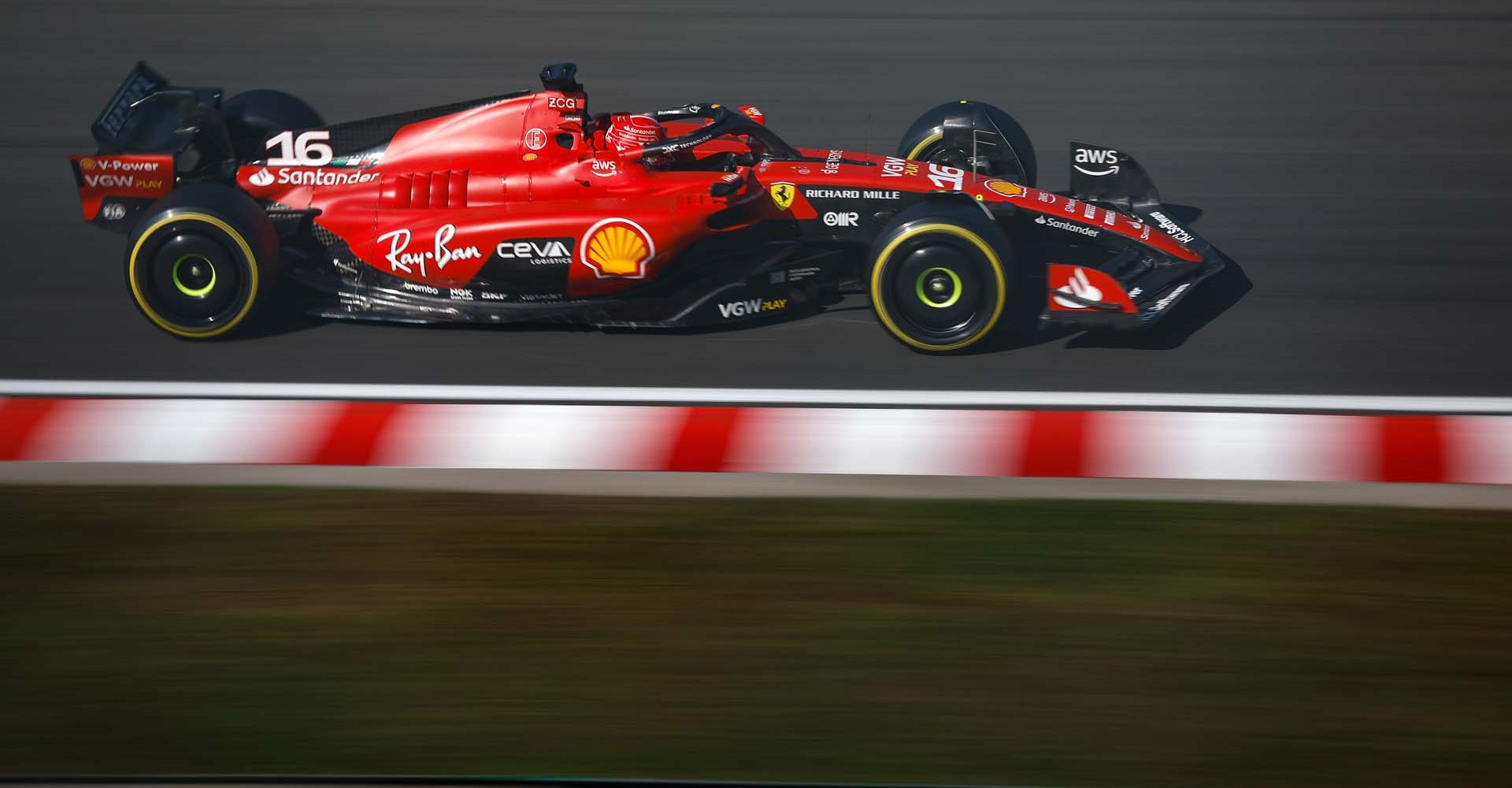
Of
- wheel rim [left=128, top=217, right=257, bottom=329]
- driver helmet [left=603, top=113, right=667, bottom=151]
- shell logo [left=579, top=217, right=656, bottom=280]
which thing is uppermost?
driver helmet [left=603, top=113, right=667, bottom=151]

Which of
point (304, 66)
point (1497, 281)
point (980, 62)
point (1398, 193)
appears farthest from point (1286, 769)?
point (304, 66)

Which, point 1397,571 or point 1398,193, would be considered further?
point 1398,193

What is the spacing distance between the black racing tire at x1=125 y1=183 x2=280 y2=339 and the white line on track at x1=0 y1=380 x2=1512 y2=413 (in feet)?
1.16

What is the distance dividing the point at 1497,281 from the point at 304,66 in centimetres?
620

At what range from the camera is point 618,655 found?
411cm

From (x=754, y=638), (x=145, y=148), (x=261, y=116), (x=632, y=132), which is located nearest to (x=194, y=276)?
(x=145, y=148)

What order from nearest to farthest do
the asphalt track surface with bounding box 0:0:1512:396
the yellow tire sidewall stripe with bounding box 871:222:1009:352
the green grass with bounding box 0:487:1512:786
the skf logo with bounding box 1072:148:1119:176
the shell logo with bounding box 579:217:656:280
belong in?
the green grass with bounding box 0:487:1512:786 < the yellow tire sidewall stripe with bounding box 871:222:1009:352 < the shell logo with bounding box 579:217:656:280 < the asphalt track surface with bounding box 0:0:1512:396 < the skf logo with bounding box 1072:148:1119:176

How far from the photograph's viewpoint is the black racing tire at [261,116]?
7.12 meters

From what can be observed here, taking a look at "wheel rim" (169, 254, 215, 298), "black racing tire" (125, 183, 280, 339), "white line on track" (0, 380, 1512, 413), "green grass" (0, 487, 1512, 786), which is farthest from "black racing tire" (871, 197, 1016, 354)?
"wheel rim" (169, 254, 215, 298)

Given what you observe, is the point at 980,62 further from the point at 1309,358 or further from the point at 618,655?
the point at 618,655

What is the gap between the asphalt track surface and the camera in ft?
21.1

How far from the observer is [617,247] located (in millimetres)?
6172

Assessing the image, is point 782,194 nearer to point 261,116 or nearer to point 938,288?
point 938,288

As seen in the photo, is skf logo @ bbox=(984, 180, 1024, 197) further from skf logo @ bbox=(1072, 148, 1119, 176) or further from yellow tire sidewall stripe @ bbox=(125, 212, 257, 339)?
yellow tire sidewall stripe @ bbox=(125, 212, 257, 339)
